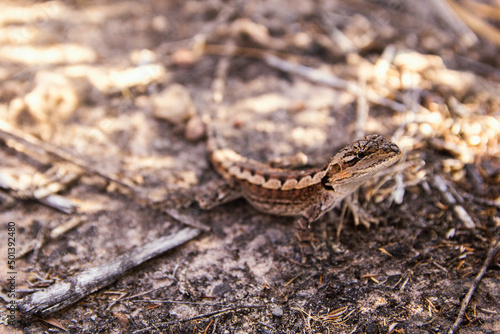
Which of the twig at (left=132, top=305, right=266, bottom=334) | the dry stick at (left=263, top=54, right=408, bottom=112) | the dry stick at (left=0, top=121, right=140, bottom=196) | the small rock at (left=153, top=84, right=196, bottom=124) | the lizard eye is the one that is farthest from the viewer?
the dry stick at (left=263, top=54, right=408, bottom=112)

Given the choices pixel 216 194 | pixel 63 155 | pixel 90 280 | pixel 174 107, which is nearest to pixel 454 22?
pixel 174 107

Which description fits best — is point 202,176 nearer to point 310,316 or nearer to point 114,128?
point 114,128

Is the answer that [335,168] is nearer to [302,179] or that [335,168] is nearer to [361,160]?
[361,160]

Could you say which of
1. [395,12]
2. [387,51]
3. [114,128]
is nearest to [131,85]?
[114,128]

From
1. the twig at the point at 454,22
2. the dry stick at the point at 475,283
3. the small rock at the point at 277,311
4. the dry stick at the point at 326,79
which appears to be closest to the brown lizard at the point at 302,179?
the small rock at the point at 277,311

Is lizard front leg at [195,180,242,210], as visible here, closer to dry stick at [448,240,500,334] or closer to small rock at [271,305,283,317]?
small rock at [271,305,283,317]

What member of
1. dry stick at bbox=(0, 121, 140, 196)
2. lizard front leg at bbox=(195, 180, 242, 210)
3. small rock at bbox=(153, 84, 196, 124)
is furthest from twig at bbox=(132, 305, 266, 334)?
small rock at bbox=(153, 84, 196, 124)
